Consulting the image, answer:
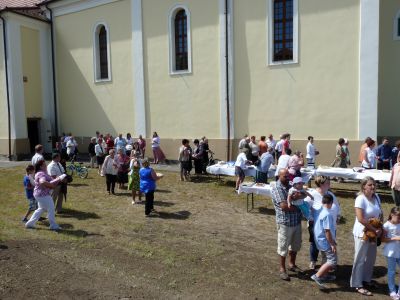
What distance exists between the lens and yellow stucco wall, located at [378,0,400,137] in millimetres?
18375

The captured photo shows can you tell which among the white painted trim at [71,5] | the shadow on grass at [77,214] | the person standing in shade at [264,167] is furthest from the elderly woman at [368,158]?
the white painted trim at [71,5]

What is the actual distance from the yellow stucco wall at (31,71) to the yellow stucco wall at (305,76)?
13.5 m

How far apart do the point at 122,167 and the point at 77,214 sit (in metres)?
3.29

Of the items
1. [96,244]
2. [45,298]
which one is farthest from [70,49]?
[45,298]

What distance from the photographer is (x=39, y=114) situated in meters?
26.0

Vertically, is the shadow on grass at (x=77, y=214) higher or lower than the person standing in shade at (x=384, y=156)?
lower

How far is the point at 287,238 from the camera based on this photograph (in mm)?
6891

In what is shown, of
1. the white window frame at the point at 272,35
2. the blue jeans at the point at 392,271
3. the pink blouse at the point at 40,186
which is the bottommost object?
the blue jeans at the point at 392,271

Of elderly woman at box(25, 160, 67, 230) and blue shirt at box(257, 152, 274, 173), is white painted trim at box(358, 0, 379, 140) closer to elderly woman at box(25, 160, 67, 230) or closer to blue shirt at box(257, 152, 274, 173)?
blue shirt at box(257, 152, 274, 173)

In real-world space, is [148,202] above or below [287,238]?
below

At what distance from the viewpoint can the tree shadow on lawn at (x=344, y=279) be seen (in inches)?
258

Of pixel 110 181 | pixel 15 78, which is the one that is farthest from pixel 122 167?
pixel 15 78

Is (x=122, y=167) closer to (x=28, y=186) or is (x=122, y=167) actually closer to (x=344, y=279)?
(x=28, y=186)

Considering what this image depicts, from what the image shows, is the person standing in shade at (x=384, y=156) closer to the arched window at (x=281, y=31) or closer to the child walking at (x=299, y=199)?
the arched window at (x=281, y=31)
